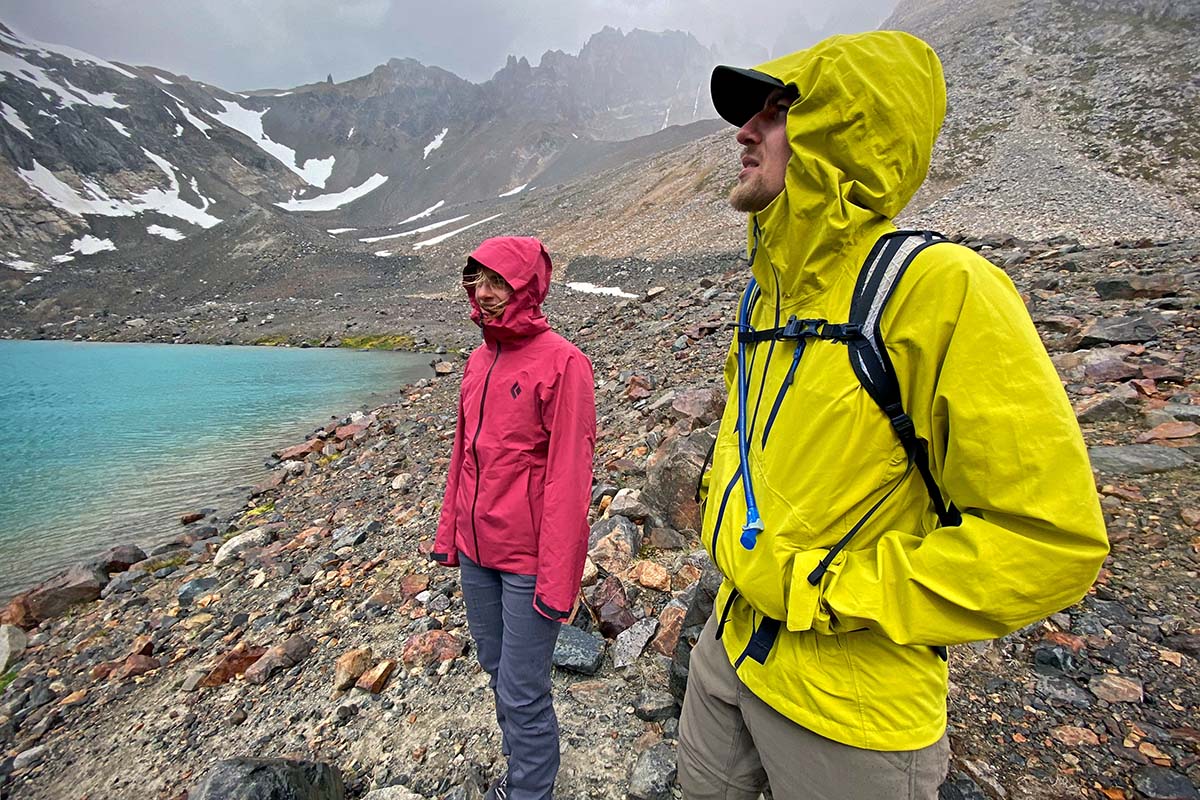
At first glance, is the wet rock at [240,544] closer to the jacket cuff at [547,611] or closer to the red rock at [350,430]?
the red rock at [350,430]

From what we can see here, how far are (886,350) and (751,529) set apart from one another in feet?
2.03

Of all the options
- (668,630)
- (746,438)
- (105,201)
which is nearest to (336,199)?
(105,201)

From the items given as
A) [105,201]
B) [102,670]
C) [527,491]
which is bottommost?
[102,670]

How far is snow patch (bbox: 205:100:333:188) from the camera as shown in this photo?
381 ft

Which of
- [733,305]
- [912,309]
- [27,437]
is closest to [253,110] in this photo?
[27,437]

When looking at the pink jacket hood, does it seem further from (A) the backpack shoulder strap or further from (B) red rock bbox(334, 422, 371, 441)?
(B) red rock bbox(334, 422, 371, 441)

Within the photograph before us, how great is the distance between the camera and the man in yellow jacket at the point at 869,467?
1192 millimetres

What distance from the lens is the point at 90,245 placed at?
59375 mm

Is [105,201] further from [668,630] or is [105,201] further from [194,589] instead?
[668,630]

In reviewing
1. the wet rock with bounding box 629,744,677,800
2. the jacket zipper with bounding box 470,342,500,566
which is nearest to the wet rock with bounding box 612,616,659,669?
the wet rock with bounding box 629,744,677,800

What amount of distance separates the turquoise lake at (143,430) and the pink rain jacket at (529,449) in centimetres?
829

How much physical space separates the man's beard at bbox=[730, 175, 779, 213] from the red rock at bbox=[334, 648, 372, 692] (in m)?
4.08

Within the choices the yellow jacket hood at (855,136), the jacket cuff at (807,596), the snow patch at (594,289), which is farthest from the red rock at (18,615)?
the snow patch at (594,289)

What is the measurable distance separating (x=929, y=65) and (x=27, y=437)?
20.0m
